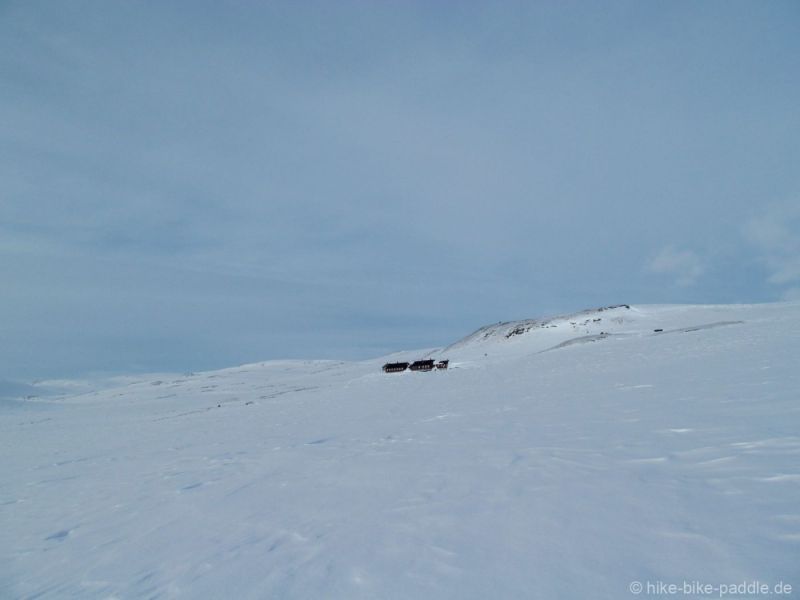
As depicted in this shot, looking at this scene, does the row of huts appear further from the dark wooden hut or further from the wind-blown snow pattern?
the wind-blown snow pattern

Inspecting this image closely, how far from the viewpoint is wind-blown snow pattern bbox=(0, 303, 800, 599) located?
3.14 metres

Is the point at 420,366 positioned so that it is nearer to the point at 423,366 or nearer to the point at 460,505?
the point at 423,366

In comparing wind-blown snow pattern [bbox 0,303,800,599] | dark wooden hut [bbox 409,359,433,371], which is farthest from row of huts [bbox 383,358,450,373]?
wind-blown snow pattern [bbox 0,303,800,599]

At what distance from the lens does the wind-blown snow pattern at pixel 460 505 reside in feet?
10.3

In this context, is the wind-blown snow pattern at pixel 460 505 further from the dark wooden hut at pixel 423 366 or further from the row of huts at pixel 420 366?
the dark wooden hut at pixel 423 366

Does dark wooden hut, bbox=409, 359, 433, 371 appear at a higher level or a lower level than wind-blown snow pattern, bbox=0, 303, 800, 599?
higher

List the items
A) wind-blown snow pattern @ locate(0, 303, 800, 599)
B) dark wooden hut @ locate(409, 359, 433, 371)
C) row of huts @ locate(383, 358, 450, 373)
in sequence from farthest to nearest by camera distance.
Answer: dark wooden hut @ locate(409, 359, 433, 371) < row of huts @ locate(383, 358, 450, 373) < wind-blown snow pattern @ locate(0, 303, 800, 599)

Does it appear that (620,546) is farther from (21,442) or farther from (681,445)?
(21,442)

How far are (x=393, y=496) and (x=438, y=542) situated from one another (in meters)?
1.42

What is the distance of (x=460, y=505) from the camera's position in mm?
4484

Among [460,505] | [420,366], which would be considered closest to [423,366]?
[420,366]

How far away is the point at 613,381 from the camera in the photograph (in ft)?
38.0

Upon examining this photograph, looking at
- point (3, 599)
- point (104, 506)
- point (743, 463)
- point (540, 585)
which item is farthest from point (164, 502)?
point (743, 463)

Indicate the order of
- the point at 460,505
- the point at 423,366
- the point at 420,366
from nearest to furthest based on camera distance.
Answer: the point at 460,505, the point at 423,366, the point at 420,366
